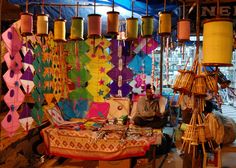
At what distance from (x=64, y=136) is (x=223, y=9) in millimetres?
3235

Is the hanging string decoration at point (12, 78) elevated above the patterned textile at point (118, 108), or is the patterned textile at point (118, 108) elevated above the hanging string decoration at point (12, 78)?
the hanging string decoration at point (12, 78)

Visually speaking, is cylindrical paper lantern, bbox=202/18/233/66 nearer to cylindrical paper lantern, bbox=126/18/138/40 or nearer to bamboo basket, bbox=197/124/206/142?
bamboo basket, bbox=197/124/206/142

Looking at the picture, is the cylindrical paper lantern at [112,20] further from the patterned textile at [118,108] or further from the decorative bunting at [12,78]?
the patterned textile at [118,108]

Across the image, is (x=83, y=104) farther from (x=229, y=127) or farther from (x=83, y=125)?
(x=229, y=127)

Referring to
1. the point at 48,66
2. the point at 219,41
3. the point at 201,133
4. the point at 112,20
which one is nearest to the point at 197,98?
the point at 201,133

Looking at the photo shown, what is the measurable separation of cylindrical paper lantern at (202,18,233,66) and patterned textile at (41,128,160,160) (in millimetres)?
2958

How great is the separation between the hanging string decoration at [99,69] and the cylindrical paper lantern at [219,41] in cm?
388

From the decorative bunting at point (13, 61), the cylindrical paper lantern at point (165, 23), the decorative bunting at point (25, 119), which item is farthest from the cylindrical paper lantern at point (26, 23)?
the decorative bunting at point (25, 119)

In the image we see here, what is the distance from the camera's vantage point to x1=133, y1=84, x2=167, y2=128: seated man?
541cm

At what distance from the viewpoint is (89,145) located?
4.67 m

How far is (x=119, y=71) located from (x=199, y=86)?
3.68 meters

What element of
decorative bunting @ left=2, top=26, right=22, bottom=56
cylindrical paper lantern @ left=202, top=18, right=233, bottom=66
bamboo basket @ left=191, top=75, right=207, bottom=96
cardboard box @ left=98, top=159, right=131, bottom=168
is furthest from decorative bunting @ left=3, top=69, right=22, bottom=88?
cylindrical paper lantern @ left=202, top=18, right=233, bottom=66

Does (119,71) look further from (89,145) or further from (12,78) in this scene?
(12,78)

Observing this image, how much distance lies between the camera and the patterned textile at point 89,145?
4.57 metres
